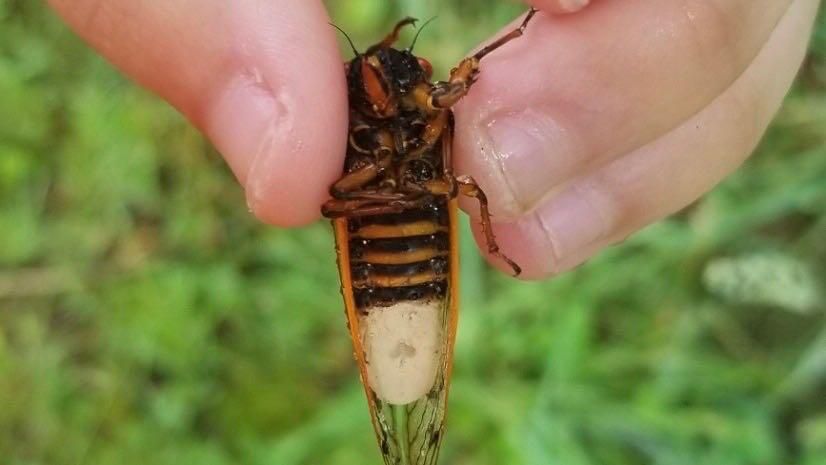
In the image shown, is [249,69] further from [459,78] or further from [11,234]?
[11,234]

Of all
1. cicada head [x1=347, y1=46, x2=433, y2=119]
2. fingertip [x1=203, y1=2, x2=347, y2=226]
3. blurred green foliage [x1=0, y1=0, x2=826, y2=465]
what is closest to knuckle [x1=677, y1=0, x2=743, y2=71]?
cicada head [x1=347, y1=46, x2=433, y2=119]

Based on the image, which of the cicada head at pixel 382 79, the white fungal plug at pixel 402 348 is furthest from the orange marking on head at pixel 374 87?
the white fungal plug at pixel 402 348

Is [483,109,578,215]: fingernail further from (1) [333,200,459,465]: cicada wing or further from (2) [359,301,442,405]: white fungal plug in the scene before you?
(2) [359,301,442,405]: white fungal plug

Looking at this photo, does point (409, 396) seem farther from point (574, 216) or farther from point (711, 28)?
point (711, 28)

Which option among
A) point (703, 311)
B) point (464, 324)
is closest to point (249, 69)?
point (464, 324)

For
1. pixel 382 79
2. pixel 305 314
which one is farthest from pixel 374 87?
pixel 305 314

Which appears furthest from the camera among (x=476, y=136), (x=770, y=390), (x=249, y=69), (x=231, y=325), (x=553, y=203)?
(x=231, y=325)
